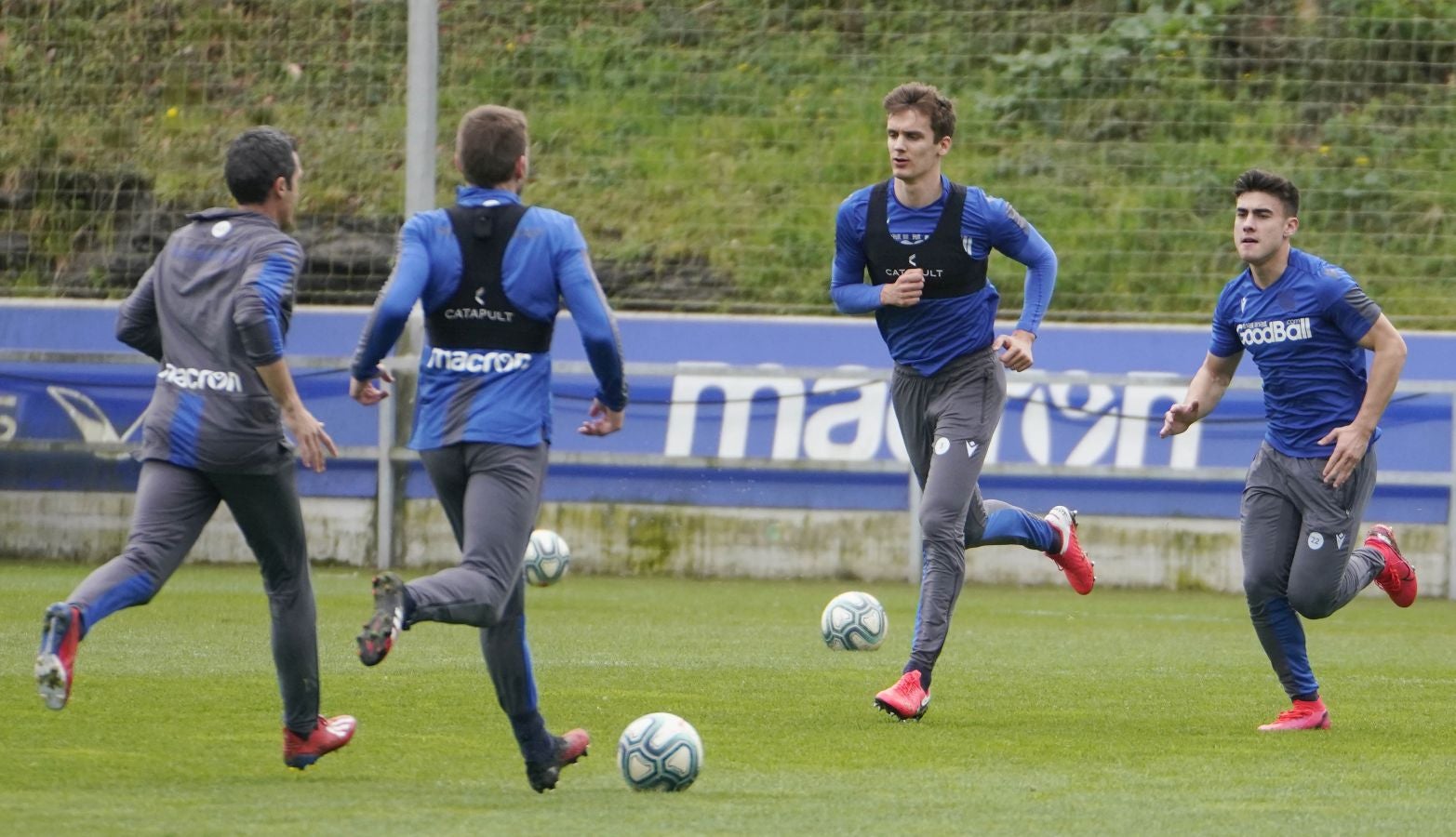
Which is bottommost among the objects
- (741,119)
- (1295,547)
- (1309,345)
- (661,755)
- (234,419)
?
(661,755)

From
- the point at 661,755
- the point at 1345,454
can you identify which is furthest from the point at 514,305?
the point at 1345,454

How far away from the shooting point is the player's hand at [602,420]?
5754mm

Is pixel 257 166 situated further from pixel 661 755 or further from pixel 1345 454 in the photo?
pixel 1345 454

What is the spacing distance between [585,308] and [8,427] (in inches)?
406

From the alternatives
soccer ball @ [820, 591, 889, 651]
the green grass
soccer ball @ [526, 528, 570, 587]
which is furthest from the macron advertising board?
soccer ball @ [820, 591, 889, 651]

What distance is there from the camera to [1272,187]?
7.48 m

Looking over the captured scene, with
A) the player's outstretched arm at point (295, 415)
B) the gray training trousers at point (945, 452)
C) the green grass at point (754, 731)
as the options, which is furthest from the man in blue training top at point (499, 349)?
the gray training trousers at point (945, 452)

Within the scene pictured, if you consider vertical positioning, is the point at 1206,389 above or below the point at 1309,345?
below

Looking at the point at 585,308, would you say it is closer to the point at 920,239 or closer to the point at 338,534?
the point at 920,239

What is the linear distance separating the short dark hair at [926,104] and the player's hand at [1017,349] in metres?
0.81

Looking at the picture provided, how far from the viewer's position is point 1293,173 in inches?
635

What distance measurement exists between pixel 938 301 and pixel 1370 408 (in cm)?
165

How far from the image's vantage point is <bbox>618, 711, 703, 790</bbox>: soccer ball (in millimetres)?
5766

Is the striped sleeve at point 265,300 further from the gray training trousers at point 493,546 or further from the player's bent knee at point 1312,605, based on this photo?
the player's bent knee at point 1312,605
